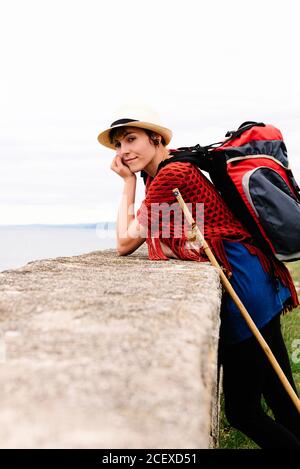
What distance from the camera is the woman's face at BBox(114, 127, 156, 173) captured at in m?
3.30

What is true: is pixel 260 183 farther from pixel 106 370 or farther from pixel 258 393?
pixel 106 370

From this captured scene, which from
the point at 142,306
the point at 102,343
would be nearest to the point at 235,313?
the point at 142,306

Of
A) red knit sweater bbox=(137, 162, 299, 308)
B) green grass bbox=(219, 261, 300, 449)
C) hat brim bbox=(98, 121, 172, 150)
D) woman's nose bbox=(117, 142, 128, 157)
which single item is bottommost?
green grass bbox=(219, 261, 300, 449)

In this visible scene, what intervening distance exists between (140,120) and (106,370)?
237 centimetres

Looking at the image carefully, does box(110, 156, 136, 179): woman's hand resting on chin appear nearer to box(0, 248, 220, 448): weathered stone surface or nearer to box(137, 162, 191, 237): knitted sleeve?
box(137, 162, 191, 237): knitted sleeve

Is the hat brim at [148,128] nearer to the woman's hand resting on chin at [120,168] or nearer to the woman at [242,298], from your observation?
the woman's hand resting on chin at [120,168]

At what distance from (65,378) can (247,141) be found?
2148 mm

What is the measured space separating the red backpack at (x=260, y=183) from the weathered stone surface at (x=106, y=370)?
104cm

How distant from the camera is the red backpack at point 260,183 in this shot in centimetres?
268

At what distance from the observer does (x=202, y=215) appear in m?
2.86

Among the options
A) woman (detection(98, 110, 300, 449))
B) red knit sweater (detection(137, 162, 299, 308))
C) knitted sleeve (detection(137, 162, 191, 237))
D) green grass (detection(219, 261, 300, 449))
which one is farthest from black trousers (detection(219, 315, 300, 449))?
green grass (detection(219, 261, 300, 449))

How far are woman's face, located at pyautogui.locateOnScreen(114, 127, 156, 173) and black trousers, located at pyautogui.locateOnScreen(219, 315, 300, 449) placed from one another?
130cm

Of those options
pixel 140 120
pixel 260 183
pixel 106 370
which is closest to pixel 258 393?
pixel 260 183

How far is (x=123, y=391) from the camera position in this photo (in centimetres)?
103
